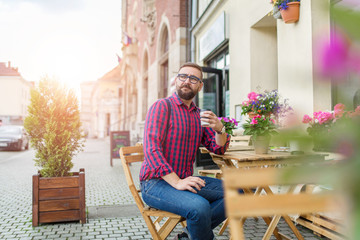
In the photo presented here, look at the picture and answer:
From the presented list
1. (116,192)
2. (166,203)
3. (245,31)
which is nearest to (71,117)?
(116,192)

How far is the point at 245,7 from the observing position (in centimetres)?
682

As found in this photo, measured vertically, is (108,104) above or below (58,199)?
above

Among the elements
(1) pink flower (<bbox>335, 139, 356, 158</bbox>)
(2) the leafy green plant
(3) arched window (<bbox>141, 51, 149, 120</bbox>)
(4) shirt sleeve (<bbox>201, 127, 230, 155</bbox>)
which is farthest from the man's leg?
(3) arched window (<bbox>141, 51, 149, 120</bbox>)

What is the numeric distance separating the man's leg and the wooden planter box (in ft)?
6.08

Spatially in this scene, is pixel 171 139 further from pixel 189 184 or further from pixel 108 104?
pixel 108 104

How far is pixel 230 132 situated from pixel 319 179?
2805 millimetres

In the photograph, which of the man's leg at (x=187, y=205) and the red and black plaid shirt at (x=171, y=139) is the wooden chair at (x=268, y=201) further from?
the red and black plaid shirt at (x=171, y=139)

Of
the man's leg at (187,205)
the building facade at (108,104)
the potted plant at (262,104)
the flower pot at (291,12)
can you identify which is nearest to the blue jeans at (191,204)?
the man's leg at (187,205)

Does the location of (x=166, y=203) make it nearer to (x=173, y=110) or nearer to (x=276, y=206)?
(x=173, y=110)

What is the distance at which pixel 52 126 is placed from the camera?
411 cm

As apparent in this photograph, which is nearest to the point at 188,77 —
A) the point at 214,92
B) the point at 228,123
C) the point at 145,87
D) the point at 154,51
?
the point at 228,123

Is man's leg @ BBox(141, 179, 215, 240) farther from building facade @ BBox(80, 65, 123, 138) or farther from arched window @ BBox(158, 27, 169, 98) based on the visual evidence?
building facade @ BBox(80, 65, 123, 138)

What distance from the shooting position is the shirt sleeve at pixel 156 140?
2352 mm

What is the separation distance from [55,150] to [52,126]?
318 mm
